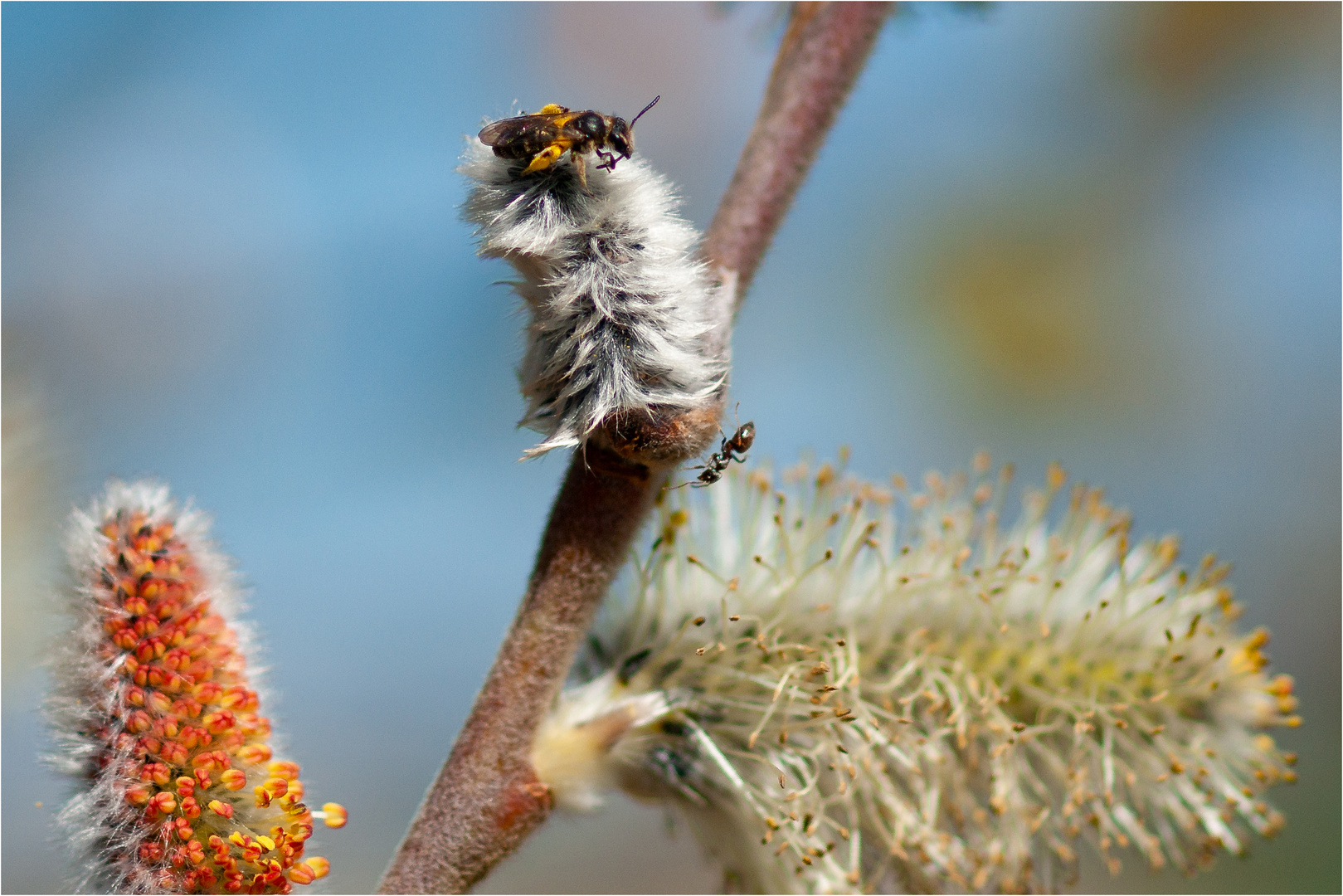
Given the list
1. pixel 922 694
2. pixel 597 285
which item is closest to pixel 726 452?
pixel 597 285

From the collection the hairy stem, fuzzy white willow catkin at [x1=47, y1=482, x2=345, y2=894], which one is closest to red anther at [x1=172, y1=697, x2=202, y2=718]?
fuzzy white willow catkin at [x1=47, y1=482, x2=345, y2=894]

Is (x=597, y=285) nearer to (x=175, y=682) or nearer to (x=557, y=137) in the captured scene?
(x=557, y=137)

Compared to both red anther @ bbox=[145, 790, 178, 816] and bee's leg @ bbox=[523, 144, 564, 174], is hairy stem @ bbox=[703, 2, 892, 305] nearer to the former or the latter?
bee's leg @ bbox=[523, 144, 564, 174]

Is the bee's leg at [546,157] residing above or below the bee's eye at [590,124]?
below

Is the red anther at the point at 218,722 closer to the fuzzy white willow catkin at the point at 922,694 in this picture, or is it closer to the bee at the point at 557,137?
the fuzzy white willow catkin at the point at 922,694

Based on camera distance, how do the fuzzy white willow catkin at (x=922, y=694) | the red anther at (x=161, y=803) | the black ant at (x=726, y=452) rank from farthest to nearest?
1. the fuzzy white willow catkin at (x=922, y=694)
2. the black ant at (x=726, y=452)
3. the red anther at (x=161, y=803)

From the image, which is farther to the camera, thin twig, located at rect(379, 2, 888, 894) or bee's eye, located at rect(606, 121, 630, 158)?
thin twig, located at rect(379, 2, 888, 894)

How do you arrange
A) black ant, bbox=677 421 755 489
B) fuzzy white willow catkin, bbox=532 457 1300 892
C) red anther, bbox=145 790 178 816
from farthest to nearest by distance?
1. fuzzy white willow catkin, bbox=532 457 1300 892
2. black ant, bbox=677 421 755 489
3. red anther, bbox=145 790 178 816

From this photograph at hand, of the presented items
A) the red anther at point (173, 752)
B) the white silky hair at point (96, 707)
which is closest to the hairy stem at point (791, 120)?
the white silky hair at point (96, 707)
